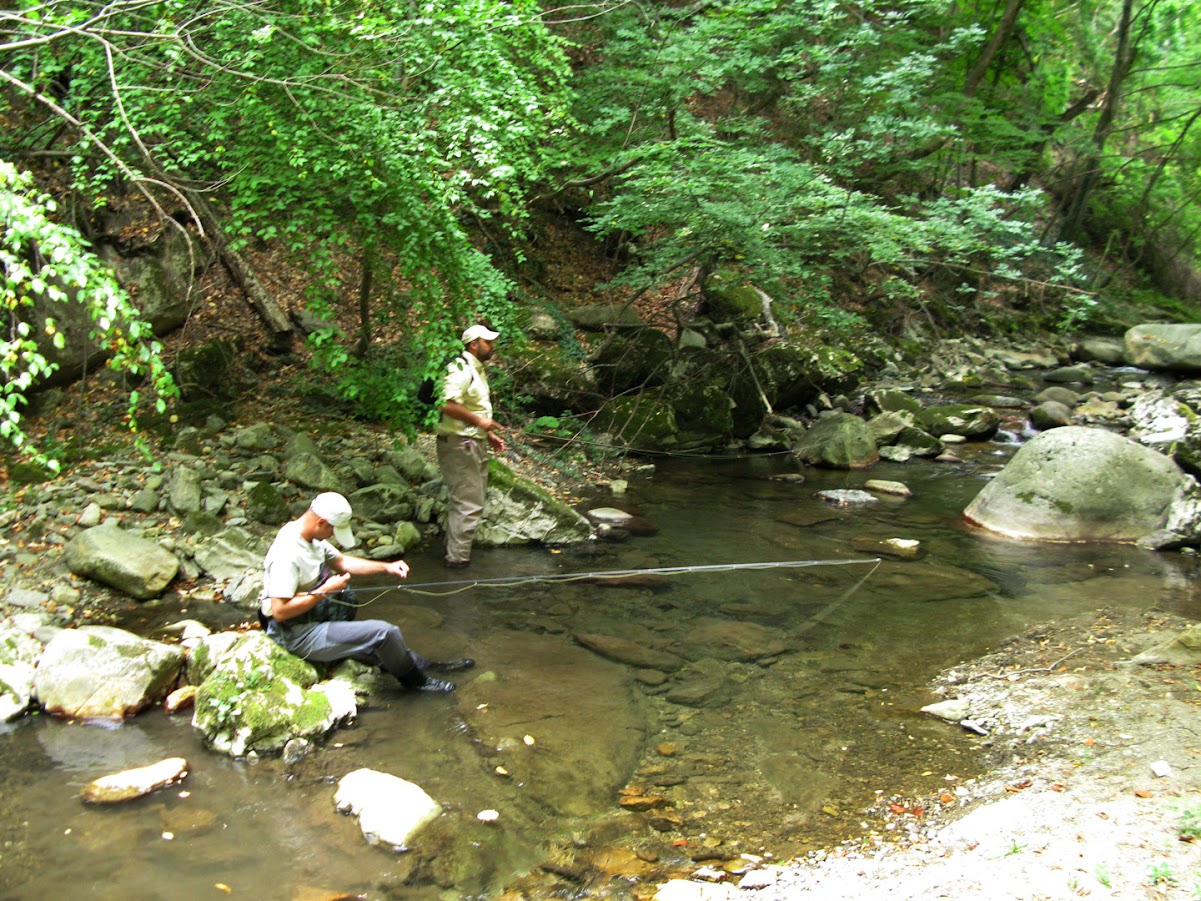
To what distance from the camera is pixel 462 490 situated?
24.2ft

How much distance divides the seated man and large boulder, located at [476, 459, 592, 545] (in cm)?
291

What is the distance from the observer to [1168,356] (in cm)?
1686

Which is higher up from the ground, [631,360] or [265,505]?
[631,360]

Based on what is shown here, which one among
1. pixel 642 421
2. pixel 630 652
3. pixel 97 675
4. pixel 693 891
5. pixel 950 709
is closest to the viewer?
pixel 693 891

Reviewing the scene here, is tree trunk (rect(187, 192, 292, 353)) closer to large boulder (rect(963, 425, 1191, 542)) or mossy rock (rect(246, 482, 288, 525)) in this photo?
mossy rock (rect(246, 482, 288, 525))

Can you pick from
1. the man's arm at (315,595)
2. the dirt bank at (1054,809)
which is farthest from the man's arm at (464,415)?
the dirt bank at (1054,809)

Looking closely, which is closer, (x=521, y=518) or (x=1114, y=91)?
(x=521, y=518)

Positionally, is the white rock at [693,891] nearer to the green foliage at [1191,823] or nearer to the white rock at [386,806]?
the white rock at [386,806]

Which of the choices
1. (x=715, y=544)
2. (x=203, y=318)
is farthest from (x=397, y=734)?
(x=203, y=318)

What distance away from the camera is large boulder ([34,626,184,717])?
184 inches

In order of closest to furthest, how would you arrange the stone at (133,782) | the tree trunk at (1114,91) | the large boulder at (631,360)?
1. the stone at (133,782)
2. the large boulder at (631,360)
3. the tree trunk at (1114,91)

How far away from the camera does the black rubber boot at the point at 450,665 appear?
17.8 ft

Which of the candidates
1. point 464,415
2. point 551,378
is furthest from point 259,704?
point 551,378

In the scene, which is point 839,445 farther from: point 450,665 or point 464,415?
point 450,665
